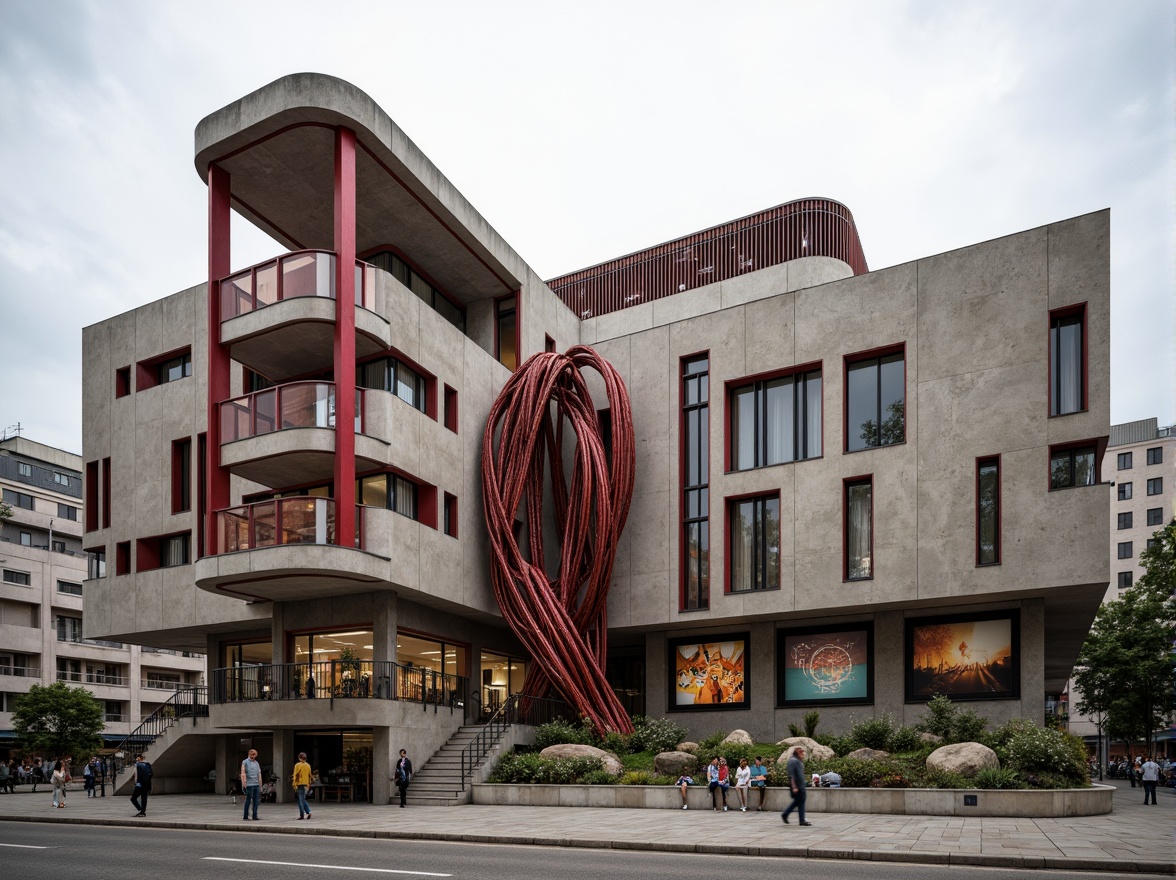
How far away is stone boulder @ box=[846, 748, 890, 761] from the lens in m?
24.0

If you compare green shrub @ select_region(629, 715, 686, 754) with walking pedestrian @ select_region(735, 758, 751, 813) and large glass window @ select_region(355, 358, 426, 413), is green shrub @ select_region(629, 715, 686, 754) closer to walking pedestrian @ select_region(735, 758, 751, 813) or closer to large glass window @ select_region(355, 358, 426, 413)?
walking pedestrian @ select_region(735, 758, 751, 813)

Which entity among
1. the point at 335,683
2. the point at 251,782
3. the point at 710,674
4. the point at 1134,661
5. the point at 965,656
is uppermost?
the point at 965,656

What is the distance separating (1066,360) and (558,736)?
58.8 feet

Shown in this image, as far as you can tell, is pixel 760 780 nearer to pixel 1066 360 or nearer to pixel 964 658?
pixel 964 658

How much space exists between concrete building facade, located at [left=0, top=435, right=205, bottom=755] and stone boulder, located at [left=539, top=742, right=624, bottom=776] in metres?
47.5

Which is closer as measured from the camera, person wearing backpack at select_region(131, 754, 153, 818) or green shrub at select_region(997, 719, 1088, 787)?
green shrub at select_region(997, 719, 1088, 787)

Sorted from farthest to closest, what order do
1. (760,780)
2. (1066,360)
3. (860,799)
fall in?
(1066,360), (760,780), (860,799)

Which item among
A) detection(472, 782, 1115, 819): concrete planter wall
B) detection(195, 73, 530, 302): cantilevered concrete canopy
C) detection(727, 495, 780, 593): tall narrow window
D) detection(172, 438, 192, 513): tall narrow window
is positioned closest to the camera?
detection(472, 782, 1115, 819): concrete planter wall

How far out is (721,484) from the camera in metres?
32.3

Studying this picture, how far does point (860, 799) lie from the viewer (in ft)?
71.0

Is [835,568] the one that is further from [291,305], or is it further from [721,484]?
[291,305]

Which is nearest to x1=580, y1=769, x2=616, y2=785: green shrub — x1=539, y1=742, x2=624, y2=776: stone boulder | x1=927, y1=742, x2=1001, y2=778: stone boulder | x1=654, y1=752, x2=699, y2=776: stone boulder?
x1=539, y1=742, x2=624, y2=776: stone boulder

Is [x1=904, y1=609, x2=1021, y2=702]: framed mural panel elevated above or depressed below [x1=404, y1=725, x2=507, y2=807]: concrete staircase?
above

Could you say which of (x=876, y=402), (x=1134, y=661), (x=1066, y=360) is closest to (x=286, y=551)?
(x=876, y=402)
